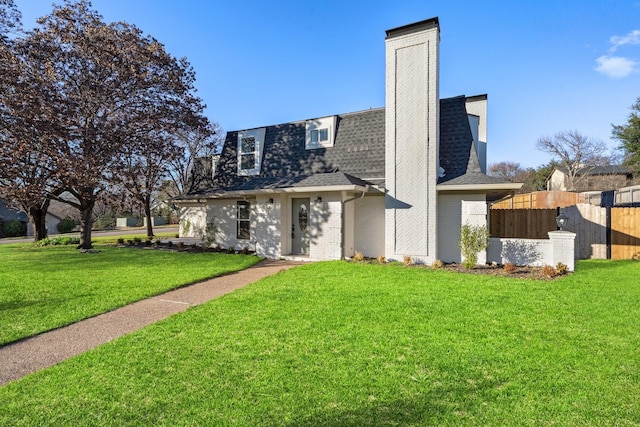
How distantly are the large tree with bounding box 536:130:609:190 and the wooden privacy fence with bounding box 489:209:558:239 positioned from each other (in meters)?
32.0

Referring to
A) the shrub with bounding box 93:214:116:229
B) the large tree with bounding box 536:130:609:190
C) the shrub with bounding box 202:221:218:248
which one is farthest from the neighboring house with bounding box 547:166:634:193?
the shrub with bounding box 93:214:116:229

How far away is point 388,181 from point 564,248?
532cm

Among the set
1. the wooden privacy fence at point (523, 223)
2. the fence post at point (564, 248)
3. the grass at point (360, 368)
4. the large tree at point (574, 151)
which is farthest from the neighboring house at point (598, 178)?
the grass at point (360, 368)

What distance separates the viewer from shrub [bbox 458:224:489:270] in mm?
8945

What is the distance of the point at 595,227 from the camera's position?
11555mm

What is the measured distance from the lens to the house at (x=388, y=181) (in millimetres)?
10023

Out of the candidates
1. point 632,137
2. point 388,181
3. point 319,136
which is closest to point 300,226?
point 388,181

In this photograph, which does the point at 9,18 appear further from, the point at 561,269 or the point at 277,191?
the point at 561,269

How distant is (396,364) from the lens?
3475mm

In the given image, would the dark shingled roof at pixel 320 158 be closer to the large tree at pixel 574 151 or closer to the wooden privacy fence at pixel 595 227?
the wooden privacy fence at pixel 595 227

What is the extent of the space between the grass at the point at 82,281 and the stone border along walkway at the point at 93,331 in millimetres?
266

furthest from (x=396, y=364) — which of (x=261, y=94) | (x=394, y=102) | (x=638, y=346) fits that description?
(x=261, y=94)

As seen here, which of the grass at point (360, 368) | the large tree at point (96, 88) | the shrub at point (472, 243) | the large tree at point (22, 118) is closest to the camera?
the grass at point (360, 368)

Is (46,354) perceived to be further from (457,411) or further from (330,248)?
(330,248)
